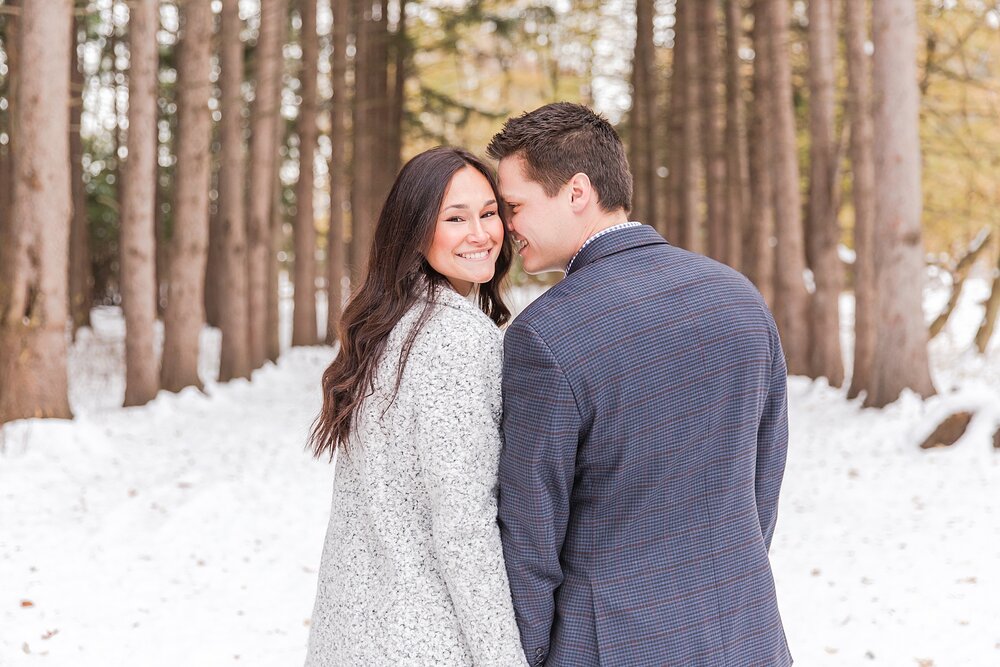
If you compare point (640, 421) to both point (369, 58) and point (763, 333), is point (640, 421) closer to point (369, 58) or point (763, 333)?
point (763, 333)

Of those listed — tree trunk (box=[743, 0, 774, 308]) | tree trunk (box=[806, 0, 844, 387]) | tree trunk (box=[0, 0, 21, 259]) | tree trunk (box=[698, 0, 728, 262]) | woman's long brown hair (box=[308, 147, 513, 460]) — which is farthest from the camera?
tree trunk (box=[698, 0, 728, 262])

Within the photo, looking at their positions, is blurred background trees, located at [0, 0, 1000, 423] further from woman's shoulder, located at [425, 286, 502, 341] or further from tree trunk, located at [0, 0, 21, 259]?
woman's shoulder, located at [425, 286, 502, 341]

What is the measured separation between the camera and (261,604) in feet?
17.3

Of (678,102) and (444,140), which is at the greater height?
(678,102)

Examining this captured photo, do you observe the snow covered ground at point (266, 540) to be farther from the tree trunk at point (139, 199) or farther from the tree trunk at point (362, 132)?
the tree trunk at point (362, 132)

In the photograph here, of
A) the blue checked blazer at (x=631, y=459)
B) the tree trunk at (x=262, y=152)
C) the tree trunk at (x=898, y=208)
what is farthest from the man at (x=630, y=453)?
the tree trunk at (x=262, y=152)

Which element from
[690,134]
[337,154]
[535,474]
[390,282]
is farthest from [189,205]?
[535,474]

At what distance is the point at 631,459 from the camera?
1970mm

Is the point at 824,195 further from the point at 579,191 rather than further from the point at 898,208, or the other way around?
the point at 579,191

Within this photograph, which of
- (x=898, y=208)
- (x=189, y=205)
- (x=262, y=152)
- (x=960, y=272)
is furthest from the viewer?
(x=960, y=272)

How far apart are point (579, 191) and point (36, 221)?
7.54 meters

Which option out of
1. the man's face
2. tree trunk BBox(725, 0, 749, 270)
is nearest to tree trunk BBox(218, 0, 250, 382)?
tree trunk BBox(725, 0, 749, 270)

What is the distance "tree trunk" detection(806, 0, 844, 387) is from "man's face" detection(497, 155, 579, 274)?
36.3ft

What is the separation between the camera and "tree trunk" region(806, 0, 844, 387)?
1231 centimetres
